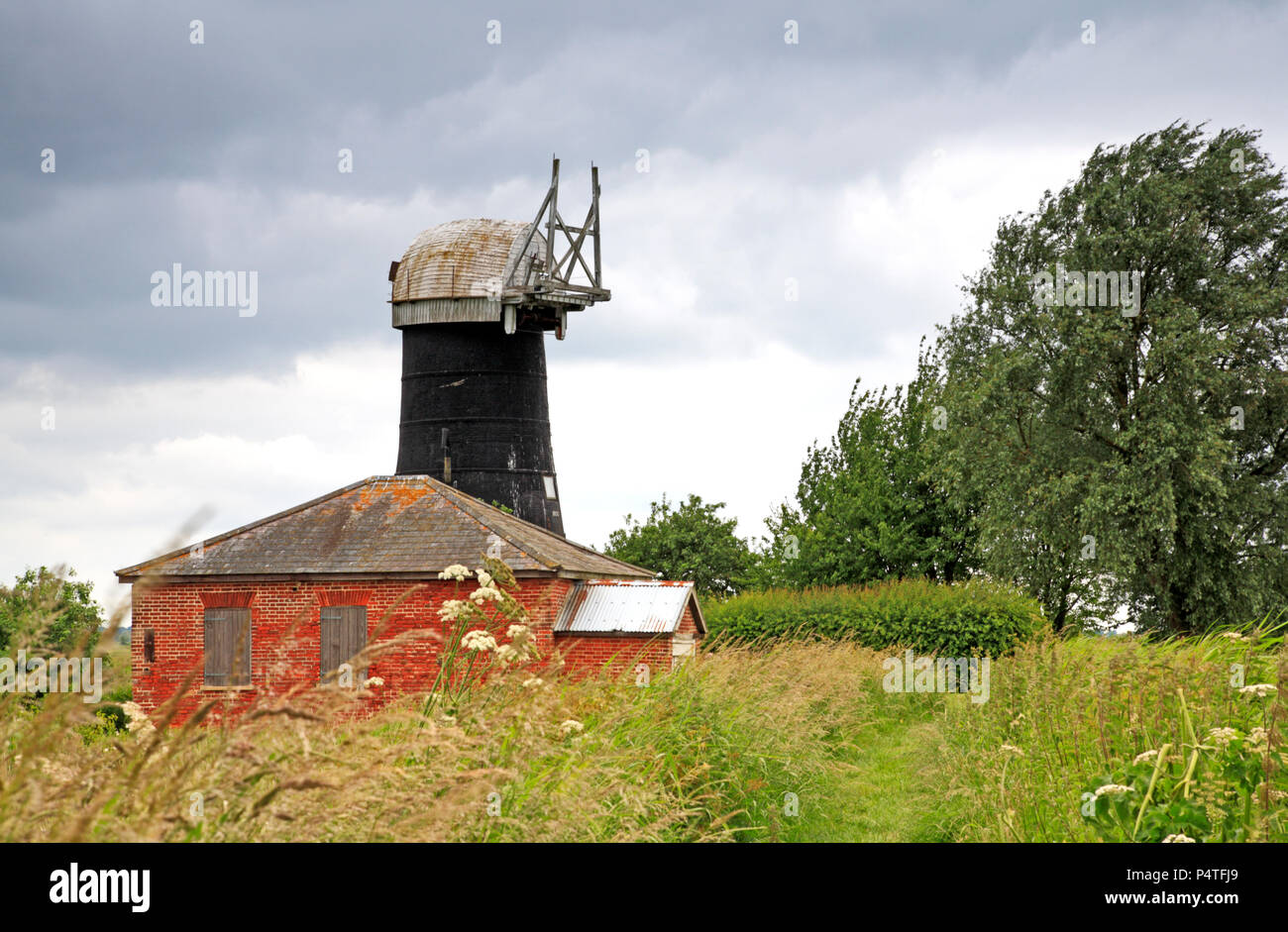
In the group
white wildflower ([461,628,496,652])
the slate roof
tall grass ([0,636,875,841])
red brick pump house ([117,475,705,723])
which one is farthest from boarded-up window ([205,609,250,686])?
white wildflower ([461,628,496,652])

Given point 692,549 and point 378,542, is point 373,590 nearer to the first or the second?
point 378,542

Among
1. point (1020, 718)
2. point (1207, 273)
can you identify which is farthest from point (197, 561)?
point (1207, 273)

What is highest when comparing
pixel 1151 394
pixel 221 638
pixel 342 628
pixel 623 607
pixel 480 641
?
pixel 1151 394

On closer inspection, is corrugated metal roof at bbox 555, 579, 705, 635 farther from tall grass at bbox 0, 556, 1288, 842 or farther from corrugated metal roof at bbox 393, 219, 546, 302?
corrugated metal roof at bbox 393, 219, 546, 302

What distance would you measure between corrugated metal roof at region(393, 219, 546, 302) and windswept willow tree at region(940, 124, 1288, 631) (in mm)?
11791

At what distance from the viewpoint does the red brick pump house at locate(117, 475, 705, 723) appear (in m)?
19.2

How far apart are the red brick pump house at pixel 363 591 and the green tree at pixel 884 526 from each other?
15.8 m

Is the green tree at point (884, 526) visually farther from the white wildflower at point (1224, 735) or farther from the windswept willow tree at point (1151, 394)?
the white wildflower at point (1224, 735)

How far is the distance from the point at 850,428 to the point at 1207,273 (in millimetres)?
14680

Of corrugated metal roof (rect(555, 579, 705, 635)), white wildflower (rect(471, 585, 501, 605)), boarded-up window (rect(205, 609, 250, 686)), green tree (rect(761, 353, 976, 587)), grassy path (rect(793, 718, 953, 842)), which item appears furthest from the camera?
green tree (rect(761, 353, 976, 587))

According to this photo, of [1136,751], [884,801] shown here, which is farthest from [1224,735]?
[884,801]

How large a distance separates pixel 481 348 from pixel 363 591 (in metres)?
9.48

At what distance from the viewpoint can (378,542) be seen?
66.2ft

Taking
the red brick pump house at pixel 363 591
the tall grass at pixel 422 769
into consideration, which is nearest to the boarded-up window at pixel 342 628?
the red brick pump house at pixel 363 591
